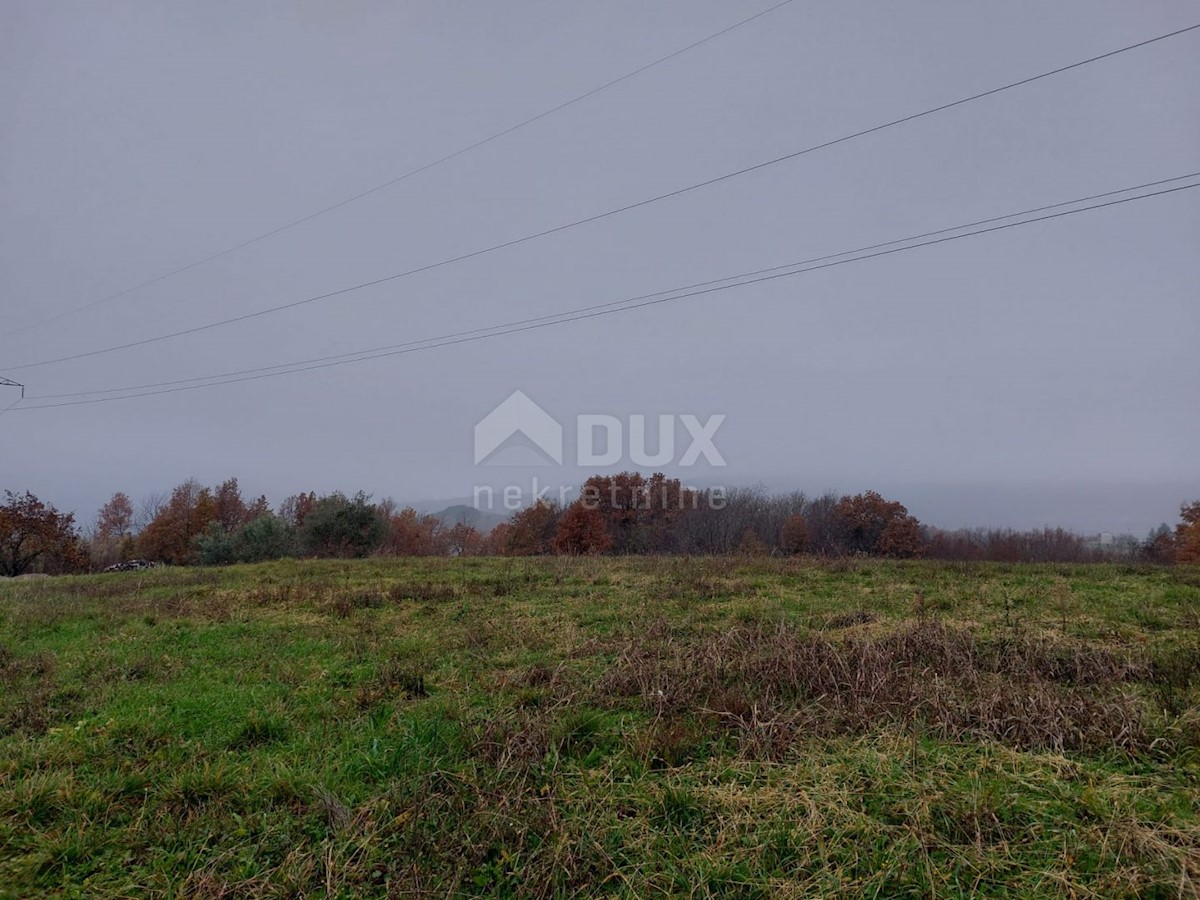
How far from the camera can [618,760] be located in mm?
3424

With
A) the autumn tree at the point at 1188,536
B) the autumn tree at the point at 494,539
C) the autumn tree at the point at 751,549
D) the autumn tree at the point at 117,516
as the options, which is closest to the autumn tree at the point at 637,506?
the autumn tree at the point at 751,549

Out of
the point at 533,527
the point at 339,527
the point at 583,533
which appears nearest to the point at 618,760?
the point at 339,527

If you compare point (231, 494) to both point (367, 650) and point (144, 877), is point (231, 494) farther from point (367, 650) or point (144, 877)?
point (144, 877)

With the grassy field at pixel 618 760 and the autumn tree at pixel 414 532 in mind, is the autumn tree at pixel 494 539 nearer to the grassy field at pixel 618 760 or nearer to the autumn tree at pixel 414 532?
the autumn tree at pixel 414 532

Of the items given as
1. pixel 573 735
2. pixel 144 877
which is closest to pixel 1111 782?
pixel 573 735

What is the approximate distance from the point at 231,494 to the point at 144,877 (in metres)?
58.5

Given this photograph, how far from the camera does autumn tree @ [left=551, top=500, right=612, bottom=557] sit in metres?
39.7

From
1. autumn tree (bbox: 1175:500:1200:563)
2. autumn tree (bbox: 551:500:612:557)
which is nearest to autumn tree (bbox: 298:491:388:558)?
autumn tree (bbox: 551:500:612:557)

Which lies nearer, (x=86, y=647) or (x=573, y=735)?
(x=573, y=735)

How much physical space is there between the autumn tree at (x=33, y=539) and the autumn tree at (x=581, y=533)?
29100 millimetres

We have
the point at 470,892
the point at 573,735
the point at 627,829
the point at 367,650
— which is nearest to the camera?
the point at 470,892

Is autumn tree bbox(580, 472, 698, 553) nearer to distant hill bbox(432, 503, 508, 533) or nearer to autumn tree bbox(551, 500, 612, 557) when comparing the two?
autumn tree bbox(551, 500, 612, 557)

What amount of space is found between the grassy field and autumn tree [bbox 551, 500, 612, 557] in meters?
33.1

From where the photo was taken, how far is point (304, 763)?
11.4 feet
